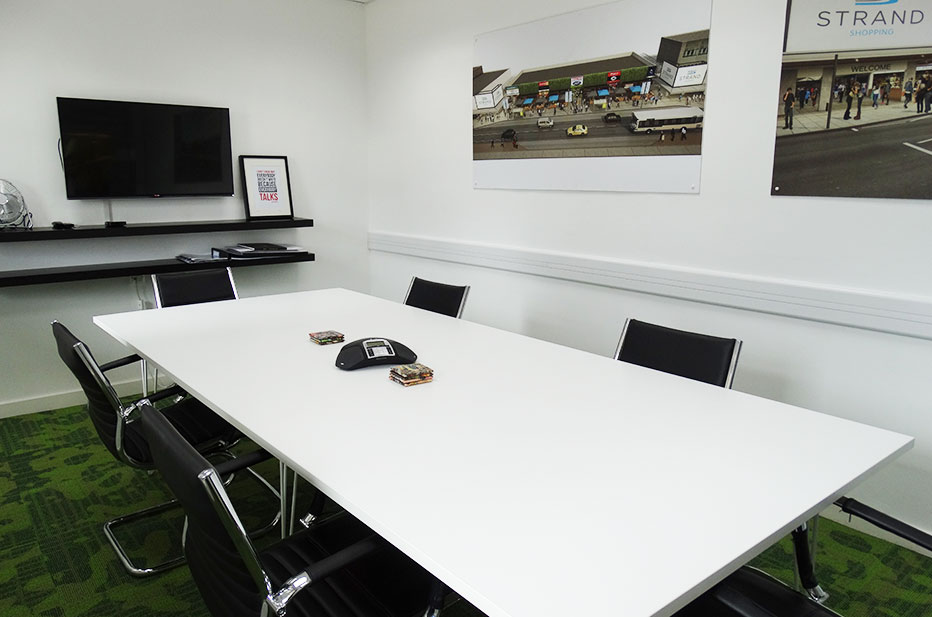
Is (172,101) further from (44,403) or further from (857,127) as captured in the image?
(857,127)

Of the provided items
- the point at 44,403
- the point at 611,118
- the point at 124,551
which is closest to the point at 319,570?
the point at 124,551

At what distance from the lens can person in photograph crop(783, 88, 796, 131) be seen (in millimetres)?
2840

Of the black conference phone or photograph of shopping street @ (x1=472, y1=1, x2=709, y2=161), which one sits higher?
photograph of shopping street @ (x1=472, y1=1, x2=709, y2=161)

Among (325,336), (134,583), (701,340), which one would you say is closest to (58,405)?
(134,583)

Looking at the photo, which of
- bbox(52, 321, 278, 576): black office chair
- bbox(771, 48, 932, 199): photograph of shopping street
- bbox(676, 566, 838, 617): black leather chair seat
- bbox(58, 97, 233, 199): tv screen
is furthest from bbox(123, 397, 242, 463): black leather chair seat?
bbox(771, 48, 932, 199): photograph of shopping street

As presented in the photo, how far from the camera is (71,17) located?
3924mm

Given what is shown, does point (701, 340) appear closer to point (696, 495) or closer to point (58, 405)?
point (696, 495)

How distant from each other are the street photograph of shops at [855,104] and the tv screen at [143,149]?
3.56 metres

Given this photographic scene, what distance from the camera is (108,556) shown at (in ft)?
8.33

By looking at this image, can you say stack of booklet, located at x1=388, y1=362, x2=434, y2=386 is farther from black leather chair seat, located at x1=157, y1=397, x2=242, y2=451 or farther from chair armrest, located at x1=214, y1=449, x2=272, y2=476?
black leather chair seat, located at x1=157, y1=397, x2=242, y2=451

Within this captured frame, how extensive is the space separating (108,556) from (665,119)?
3.25 metres

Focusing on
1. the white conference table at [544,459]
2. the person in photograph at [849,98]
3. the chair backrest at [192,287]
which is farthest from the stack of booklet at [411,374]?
the person in photograph at [849,98]

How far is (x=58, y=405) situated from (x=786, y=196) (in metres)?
4.42

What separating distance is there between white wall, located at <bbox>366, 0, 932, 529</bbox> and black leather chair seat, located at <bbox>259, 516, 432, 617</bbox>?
0.98 metres
